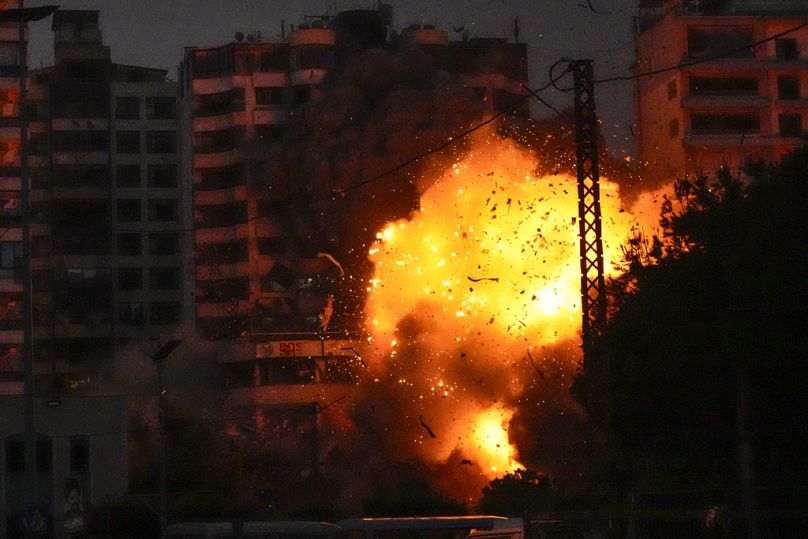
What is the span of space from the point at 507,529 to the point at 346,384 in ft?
157

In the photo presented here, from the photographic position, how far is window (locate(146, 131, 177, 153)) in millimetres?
101125

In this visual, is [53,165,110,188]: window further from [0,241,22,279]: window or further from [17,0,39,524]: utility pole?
[17,0,39,524]: utility pole

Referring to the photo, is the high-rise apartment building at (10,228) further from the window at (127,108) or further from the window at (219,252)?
the window at (219,252)

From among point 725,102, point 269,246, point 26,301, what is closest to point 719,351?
point 26,301

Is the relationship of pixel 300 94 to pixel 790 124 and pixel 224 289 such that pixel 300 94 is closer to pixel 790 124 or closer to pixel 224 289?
pixel 224 289

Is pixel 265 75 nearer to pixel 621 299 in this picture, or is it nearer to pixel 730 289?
pixel 621 299

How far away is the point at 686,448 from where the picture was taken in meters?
34.4

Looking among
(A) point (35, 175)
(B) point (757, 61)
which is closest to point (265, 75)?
(A) point (35, 175)

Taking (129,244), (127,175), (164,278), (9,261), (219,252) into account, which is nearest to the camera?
(9,261)

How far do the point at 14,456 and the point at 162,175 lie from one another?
46258 mm

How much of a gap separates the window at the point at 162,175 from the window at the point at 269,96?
27.9ft

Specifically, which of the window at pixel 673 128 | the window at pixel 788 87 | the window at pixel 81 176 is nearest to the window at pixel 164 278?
the window at pixel 81 176

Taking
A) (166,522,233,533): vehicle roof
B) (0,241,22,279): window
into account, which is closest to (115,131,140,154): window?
(0,241,22,279): window

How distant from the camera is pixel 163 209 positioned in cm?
10156
